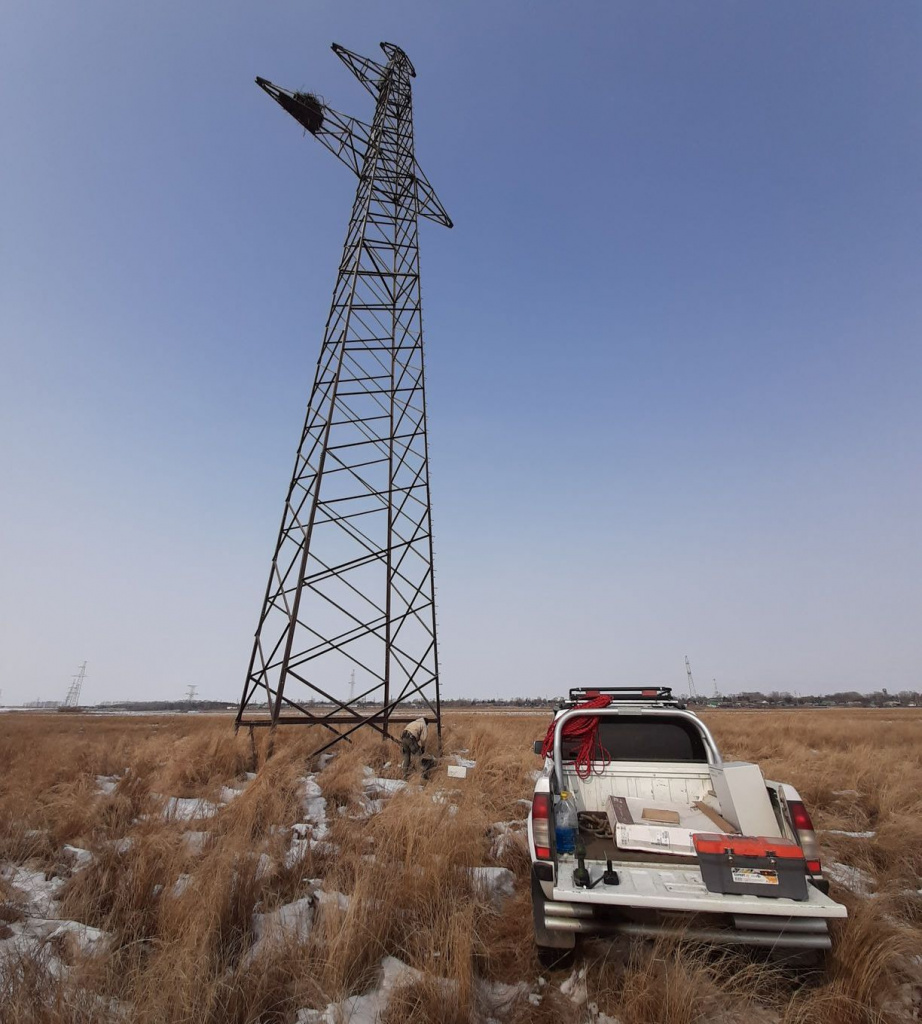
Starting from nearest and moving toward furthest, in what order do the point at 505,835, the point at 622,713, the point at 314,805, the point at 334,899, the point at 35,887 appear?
the point at 334,899 → the point at 35,887 → the point at 622,713 → the point at 505,835 → the point at 314,805

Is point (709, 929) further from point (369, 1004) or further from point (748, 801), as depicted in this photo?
point (369, 1004)

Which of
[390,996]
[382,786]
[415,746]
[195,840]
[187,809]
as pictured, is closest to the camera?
[390,996]

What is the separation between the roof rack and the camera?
5.73 meters

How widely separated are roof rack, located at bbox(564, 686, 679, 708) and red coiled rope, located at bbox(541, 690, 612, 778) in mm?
296

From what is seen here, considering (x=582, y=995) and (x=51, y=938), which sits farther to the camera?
(x=51, y=938)

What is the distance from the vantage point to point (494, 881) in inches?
180

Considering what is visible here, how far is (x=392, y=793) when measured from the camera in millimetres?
7668

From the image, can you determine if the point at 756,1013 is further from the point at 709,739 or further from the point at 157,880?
the point at 157,880

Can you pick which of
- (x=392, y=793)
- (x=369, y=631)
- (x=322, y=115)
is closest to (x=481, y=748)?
(x=369, y=631)

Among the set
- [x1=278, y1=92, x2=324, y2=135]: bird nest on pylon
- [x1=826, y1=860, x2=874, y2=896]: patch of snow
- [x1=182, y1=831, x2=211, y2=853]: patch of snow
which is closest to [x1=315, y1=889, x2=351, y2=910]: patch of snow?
[x1=182, y1=831, x2=211, y2=853]: patch of snow

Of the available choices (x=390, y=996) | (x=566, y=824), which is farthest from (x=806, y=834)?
(x=390, y=996)

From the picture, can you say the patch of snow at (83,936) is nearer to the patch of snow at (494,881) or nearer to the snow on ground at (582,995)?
the patch of snow at (494,881)

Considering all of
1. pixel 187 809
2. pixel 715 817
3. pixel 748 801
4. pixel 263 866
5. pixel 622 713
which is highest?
pixel 622 713

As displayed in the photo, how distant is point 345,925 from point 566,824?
174cm
